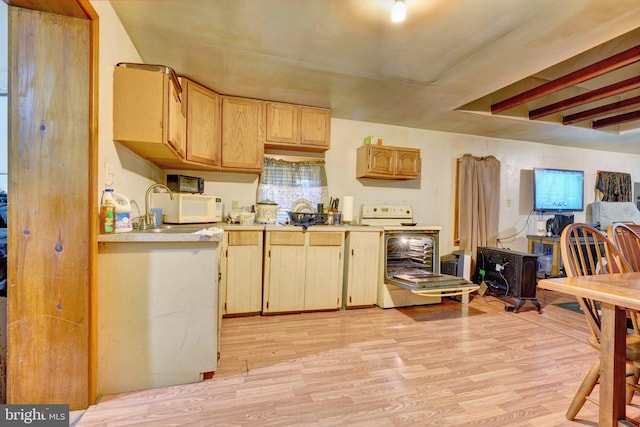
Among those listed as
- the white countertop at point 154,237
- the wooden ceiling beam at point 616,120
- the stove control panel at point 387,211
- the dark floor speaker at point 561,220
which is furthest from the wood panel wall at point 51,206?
the dark floor speaker at point 561,220

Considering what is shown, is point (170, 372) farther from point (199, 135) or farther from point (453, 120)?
point (453, 120)

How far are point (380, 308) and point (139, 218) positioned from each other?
7.91 feet

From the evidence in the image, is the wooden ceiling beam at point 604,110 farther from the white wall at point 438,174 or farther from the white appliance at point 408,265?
the white appliance at point 408,265

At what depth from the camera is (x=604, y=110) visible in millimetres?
3008

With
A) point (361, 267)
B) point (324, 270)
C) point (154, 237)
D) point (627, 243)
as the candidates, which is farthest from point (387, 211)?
point (154, 237)

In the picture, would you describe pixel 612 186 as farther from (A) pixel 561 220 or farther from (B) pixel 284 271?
(B) pixel 284 271

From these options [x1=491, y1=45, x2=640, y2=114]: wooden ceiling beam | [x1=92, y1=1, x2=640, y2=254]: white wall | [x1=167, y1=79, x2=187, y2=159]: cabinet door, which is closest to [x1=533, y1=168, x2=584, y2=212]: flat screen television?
[x1=92, y1=1, x2=640, y2=254]: white wall

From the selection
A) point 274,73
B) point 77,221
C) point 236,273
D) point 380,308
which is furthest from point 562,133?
point 77,221

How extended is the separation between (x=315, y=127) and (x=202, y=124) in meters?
1.15

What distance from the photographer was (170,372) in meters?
1.62

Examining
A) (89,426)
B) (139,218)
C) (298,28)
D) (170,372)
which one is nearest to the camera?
(89,426)

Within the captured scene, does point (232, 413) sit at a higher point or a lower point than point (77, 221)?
lower

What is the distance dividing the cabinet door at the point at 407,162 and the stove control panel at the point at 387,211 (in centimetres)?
42

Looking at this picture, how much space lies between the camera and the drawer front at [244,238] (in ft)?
8.45
